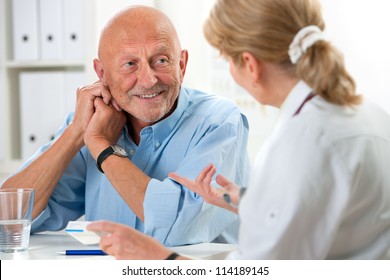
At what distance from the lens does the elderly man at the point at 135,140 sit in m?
1.82

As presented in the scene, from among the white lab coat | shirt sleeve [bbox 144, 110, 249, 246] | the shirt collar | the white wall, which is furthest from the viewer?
the white wall

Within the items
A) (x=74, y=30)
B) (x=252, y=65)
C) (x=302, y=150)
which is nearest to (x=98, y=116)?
(x=252, y=65)

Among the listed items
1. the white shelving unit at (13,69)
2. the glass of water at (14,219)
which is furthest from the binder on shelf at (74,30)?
the glass of water at (14,219)

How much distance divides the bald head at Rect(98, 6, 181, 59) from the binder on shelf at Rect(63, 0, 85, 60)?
4.32 feet

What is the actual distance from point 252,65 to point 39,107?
7.31 ft

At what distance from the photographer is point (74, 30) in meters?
3.22

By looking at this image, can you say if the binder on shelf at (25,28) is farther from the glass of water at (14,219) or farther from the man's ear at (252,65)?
the man's ear at (252,65)

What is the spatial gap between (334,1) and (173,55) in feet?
5.13

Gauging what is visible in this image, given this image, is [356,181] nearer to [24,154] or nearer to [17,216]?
[17,216]

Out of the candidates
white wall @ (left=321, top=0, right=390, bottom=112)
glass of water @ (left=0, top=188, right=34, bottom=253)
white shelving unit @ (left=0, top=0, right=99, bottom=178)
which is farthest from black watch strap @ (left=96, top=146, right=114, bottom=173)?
white wall @ (left=321, top=0, right=390, bottom=112)

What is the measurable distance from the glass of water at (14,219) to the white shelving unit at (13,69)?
1641 millimetres

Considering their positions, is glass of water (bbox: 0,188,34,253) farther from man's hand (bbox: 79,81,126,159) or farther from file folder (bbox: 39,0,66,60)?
file folder (bbox: 39,0,66,60)

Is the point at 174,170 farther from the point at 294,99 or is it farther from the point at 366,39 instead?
the point at 366,39

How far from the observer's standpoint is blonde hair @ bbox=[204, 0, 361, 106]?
46.1 inches
